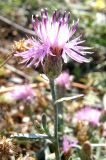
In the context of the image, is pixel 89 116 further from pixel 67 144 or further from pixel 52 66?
pixel 52 66

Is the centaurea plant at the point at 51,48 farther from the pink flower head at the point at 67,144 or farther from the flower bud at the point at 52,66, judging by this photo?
the pink flower head at the point at 67,144

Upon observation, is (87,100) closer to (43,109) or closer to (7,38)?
(43,109)

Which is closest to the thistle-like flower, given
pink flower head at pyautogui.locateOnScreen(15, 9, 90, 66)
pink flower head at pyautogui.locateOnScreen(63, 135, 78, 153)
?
pink flower head at pyautogui.locateOnScreen(15, 9, 90, 66)

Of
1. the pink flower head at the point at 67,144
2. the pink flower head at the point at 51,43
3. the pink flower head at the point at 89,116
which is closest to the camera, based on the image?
the pink flower head at the point at 51,43

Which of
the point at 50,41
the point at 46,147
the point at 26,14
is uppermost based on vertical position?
the point at 26,14

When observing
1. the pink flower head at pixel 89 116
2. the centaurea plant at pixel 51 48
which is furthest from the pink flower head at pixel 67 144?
the centaurea plant at pixel 51 48

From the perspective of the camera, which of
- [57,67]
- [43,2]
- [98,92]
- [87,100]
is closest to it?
[57,67]

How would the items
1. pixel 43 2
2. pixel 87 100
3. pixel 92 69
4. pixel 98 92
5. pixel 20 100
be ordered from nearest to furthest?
pixel 20 100, pixel 87 100, pixel 98 92, pixel 92 69, pixel 43 2

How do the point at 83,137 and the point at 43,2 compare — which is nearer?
the point at 83,137

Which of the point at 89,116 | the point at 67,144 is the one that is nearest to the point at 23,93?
the point at 89,116

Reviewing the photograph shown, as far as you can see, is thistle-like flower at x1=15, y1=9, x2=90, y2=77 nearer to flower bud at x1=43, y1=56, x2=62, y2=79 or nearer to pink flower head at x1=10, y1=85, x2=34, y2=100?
flower bud at x1=43, y1=56, x2=62, y2=79

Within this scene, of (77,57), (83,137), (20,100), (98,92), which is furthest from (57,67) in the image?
(98,92)
